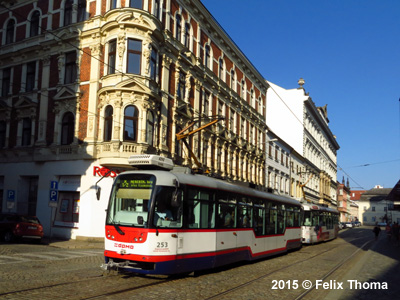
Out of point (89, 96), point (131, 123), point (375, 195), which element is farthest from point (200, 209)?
point (375, 195)

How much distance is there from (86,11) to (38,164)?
397 inches

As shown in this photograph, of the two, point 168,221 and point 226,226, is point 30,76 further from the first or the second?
point 168,221

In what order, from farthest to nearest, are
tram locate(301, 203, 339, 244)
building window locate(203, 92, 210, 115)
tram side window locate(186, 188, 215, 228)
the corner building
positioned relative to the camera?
building window locate(203, 92, 210, 115) < tram locate(301, 203, 339, 244) < the corner building < tram side window locate(186, 188, 215, 228)

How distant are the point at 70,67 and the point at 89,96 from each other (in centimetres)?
311

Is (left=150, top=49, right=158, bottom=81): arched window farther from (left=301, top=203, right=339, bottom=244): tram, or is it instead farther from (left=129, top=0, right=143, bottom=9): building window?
(left=301, top=203, right=339, bottom=244): tram

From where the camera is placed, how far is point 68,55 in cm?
2595

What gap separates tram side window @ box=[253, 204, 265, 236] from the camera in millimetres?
15190

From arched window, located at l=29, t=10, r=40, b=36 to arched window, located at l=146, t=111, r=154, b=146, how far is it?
35.2 ft

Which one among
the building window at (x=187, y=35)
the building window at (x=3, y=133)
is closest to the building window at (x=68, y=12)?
the building window at (x=187, y=35)

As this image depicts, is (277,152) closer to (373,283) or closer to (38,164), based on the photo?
(38,164)

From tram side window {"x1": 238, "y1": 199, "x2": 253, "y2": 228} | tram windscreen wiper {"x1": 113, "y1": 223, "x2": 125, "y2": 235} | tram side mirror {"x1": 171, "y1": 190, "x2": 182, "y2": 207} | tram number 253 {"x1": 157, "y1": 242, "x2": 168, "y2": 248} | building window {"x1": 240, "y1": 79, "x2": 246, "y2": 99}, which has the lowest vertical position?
tram number 253 {"x1": 157, "y1": 242, "x2": 168, "y2": 248}

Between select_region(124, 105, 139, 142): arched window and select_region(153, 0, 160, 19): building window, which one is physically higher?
select_region(153, 0, 160, 19): building window

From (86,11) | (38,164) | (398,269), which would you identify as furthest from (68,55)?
(398,269)

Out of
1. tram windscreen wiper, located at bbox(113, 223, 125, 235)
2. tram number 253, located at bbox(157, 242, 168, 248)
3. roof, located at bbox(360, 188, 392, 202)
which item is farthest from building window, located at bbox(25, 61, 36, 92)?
roof, located at bbox(360, 188, 392, 202)
